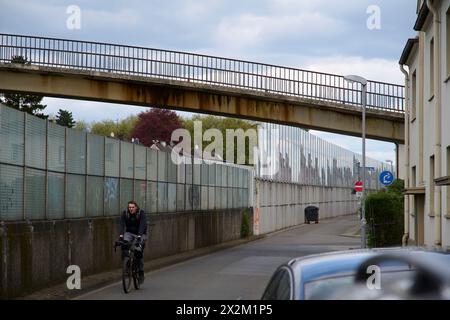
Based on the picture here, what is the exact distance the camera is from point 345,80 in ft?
97.8

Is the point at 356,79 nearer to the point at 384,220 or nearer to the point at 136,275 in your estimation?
the point at 384,220

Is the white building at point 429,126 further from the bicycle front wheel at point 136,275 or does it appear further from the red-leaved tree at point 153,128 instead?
the red-leaved tree at point 153,128

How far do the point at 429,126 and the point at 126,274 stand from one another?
981 centimetres

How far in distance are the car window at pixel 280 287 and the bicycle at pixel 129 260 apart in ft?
32.2

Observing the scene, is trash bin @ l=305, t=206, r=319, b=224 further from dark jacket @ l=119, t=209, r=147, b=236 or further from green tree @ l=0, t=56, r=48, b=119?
dark jacket @ l=119, t=209, r=147, b=236

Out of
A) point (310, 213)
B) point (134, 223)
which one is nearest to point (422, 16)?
point (134, 223)

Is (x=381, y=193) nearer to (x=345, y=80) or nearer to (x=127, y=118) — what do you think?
(x=345, y=80)

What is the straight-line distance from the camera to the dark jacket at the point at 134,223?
16.3 m

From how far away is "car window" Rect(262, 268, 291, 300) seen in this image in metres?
5.50

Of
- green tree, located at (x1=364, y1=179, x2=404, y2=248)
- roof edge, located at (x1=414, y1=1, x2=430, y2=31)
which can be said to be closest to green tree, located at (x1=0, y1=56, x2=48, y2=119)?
green tree, located at (x1=364, y1=179, x2=404, y2=248)

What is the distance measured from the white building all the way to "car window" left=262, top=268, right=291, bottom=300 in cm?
813

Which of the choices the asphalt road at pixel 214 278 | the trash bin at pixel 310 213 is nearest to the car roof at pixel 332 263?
the asphalt road at pixel 214 278

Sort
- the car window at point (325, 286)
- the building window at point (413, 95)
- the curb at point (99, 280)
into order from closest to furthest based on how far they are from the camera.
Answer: the car window at point (325, 286), the curb at point (99, 280), the building window at point (413, 95)
